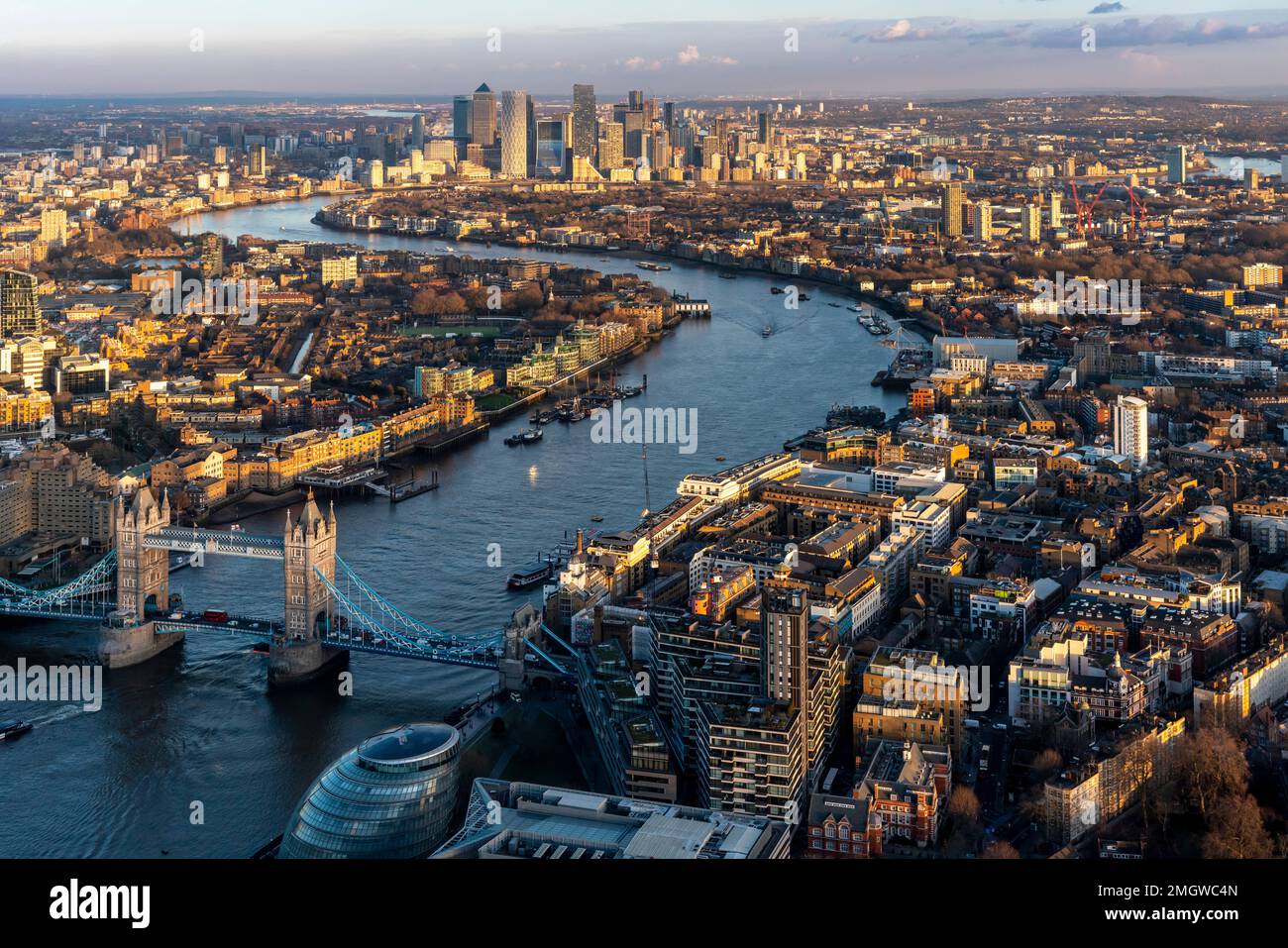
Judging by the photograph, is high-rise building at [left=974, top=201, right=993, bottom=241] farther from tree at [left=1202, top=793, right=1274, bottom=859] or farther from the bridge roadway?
tree at [left=1202, top=793, right=1274, bottom=859]

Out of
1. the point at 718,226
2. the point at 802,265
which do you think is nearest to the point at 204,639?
the point at 802,265

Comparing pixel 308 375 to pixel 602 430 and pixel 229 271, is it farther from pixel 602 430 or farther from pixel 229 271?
pixel 229 271

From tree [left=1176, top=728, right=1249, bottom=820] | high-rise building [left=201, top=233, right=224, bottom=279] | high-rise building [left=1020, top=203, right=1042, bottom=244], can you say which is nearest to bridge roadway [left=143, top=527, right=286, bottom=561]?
tree [left=1176, top=728, right=1249, bottom=820]

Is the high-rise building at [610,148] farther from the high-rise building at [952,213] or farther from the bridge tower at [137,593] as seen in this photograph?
the bridge tower at [137,593]

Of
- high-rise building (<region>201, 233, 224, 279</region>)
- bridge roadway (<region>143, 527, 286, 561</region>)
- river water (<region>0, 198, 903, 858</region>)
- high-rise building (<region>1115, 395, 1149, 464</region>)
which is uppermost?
high-rise building (<region>201, 233, 224, 279</region>)

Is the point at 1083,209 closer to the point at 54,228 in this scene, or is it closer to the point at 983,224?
the point at 983,224
